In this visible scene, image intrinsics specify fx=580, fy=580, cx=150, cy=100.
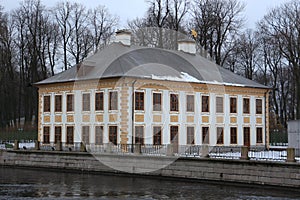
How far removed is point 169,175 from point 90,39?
27418mm

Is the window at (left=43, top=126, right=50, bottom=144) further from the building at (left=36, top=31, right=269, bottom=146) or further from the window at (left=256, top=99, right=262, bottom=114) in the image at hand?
the window at (left=256, top=99, right=262, bottom=114)

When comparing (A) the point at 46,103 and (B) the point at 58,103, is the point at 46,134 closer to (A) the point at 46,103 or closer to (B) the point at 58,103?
(A) the point at 46,103

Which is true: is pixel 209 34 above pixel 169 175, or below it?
above

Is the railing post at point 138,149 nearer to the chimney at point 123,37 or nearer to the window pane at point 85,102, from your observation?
the window pane at point 85,102

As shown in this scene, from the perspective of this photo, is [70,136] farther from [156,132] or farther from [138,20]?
[138,20]

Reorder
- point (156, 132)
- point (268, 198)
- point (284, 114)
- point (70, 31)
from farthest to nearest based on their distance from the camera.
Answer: point (284, 114)
point (70, 31)
point (156, 132)
point (268, 198)

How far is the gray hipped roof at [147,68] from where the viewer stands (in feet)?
117

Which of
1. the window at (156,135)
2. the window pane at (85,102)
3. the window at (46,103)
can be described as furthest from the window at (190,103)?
the window at (46,103)

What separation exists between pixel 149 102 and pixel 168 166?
764 centimetres

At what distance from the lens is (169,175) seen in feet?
93.9

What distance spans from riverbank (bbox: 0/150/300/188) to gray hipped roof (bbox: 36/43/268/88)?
17.5 ft

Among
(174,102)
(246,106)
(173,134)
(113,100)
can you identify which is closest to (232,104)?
(246,106)

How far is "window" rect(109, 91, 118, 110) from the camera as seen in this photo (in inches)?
1382

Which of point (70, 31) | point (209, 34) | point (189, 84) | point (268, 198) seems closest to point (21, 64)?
point (70, 31)
